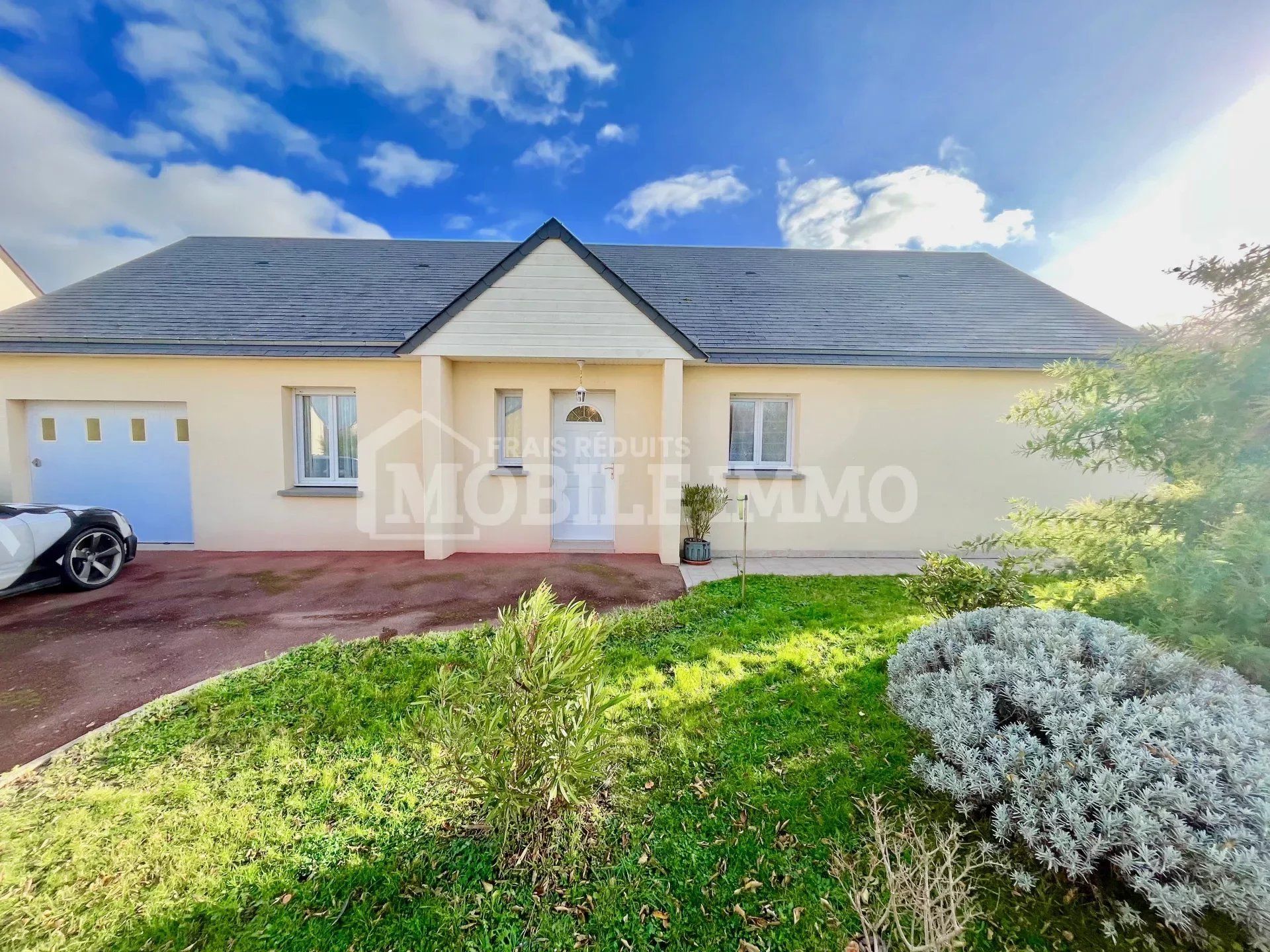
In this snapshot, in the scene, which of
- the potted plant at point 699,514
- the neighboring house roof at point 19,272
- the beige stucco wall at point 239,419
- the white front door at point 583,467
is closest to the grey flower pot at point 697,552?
the potted plant at point 699,514

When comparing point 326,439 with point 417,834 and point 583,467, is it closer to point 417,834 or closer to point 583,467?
point 583,467

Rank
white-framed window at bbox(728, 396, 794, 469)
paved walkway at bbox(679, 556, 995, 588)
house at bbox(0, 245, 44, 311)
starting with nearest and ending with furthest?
1. paved walkway at bbox(679, 556, 995, 588)
2. white-framed window at bbox(728, 396, 794, 469)
3. house at bbox(0, 245, 44, 311)

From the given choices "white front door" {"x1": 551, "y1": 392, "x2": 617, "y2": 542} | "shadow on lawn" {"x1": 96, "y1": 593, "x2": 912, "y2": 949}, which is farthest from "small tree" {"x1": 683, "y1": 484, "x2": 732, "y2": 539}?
"shadow on lawn" {"x1": 96, "y1": 593, "x2": 912, "y2": 949}

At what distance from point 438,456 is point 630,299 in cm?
399

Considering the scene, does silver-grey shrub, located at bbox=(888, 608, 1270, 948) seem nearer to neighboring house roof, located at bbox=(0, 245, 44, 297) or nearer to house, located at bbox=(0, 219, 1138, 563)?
house, located at bbox=(0, 219, 1138, 563)

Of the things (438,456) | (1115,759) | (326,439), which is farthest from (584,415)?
(1115,759)

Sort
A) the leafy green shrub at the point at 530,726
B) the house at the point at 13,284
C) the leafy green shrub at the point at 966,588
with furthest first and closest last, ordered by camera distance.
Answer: the house at the point at 13,284 < the leafy green shrub at the point at 966,588 < the leafy green shrub at the point at 530,726

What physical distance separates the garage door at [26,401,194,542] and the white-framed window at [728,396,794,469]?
9660 millimetres

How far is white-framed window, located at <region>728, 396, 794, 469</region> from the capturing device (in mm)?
8188

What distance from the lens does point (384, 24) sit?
761 cm

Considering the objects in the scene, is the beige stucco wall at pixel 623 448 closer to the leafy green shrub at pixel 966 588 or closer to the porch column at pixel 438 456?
the porch column at pixel 438 456

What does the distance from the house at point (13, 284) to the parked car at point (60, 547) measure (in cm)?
691

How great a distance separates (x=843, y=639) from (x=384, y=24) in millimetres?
11775

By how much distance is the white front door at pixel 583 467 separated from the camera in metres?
Result: 8.07
